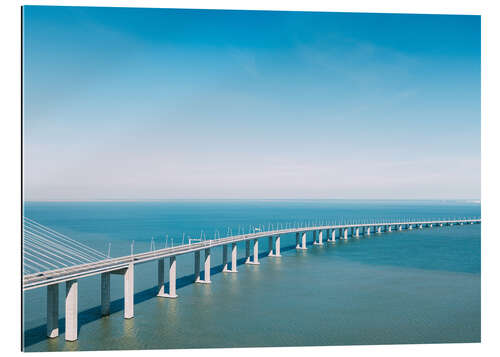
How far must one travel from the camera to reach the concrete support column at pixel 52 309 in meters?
22.5

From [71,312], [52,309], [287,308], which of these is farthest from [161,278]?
[52,309]

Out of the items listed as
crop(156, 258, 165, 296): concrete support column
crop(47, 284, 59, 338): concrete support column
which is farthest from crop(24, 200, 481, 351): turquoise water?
crop(156, 258, 165, 296): concrete support column

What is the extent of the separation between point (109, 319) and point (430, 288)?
81.4 feet

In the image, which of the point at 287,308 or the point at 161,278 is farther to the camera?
the point at 161,278

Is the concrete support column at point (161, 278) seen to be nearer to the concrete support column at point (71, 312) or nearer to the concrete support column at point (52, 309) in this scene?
the concrete support column at point (71, 312)

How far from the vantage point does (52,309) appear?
74.5 ft

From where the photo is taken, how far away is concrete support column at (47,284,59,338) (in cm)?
2247

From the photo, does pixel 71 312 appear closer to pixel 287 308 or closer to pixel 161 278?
pixel 161 278

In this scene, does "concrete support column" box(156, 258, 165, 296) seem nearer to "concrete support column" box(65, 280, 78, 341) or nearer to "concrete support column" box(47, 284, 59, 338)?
"concrete support column" box(65, 280, 78, 341)
